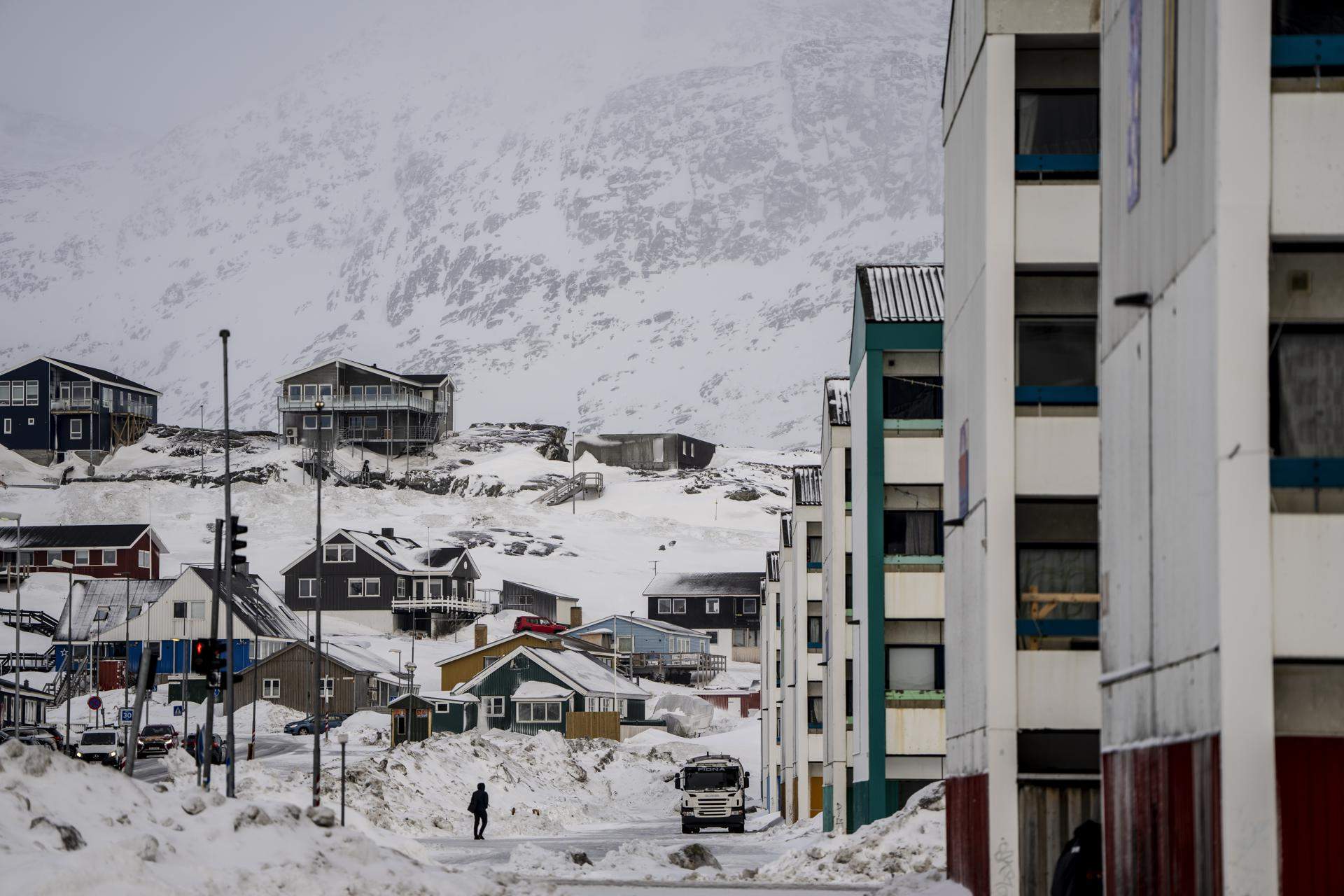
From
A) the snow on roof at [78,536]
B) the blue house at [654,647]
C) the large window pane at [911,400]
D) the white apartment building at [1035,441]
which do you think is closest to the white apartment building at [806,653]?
the large window pane at [911,400]

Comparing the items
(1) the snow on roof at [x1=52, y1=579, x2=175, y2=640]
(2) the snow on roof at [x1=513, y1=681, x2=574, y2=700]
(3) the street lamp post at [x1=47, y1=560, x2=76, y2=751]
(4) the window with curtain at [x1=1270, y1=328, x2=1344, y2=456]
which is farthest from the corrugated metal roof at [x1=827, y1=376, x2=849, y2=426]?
(1) the snow on roof at [x1=52, y1=579, x2=175, y2=640]

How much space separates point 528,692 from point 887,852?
2578 inches

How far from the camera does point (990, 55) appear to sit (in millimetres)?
22500

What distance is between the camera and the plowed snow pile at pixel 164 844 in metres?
17.0

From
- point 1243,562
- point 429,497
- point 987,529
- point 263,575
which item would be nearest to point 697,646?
point 263,575

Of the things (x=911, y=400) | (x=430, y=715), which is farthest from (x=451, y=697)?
(x=911, y=400)

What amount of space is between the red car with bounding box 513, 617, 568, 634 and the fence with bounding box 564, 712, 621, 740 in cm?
1262

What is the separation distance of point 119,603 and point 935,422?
90.3 metres

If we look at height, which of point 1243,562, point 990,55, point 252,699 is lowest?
point 252,699

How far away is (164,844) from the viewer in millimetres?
18547

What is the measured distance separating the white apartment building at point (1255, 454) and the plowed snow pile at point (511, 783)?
38872 millimetres

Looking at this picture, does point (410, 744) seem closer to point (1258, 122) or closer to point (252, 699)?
point (252, 699)

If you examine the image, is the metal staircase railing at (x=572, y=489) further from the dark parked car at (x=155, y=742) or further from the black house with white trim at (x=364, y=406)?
the dark parked car at (x=155, y=742)

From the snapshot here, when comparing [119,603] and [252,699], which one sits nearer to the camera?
[252,699]
